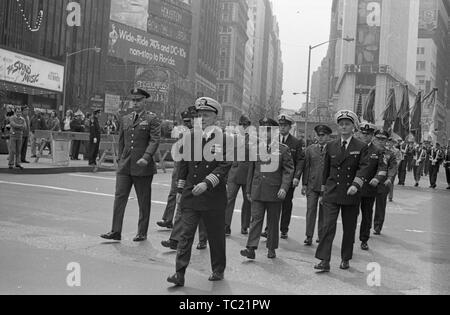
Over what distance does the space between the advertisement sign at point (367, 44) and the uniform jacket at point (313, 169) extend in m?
95.3

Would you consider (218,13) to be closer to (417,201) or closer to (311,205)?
(417,201)

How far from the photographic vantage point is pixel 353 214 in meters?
7.25

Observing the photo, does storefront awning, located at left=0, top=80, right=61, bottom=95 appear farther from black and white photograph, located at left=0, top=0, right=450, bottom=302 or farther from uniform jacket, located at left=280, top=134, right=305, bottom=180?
uniform jacket, located at left=280, top=134, right=305, bottom=180

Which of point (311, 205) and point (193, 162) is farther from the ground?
point (193, 162)

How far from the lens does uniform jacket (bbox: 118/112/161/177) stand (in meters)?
8.05

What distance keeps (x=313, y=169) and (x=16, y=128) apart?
10.2m

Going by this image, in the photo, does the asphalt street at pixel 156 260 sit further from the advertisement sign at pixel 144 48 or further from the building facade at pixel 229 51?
the building facade at pixel 229 51

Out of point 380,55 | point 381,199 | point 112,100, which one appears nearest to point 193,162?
point 381,199

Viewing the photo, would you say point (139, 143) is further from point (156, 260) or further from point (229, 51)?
point (229, 51)

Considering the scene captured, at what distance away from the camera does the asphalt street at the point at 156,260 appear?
5775 mm

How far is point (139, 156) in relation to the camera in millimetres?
8078

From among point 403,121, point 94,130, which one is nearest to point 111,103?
point 403,121
